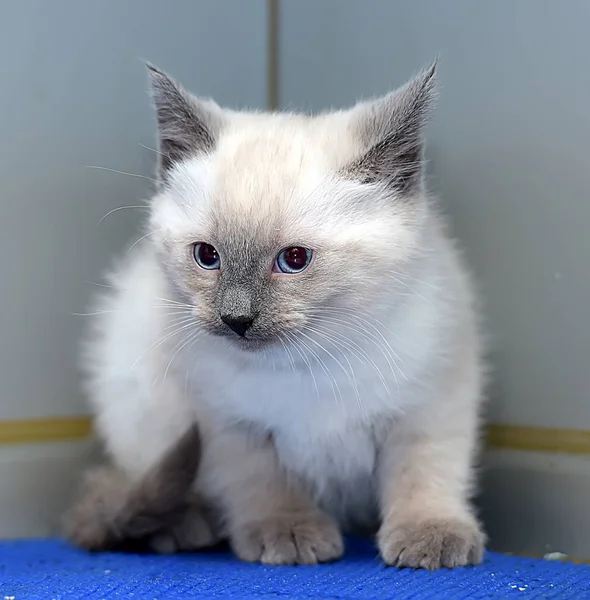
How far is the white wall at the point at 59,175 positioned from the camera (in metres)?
1.82

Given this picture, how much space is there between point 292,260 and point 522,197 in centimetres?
61

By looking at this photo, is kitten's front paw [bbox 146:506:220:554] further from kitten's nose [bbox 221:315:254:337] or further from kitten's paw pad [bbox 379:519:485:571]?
kitten's nose [bbox 221:315:254:337]

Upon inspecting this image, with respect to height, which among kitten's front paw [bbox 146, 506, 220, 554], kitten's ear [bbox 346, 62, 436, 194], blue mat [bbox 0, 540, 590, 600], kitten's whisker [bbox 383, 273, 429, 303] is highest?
kitten's ear [bbox 346, 62, 436, 194]

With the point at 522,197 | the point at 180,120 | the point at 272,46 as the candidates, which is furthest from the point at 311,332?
the point at 272,46

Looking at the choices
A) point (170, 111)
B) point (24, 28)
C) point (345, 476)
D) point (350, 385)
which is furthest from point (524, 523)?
point (24, 28)

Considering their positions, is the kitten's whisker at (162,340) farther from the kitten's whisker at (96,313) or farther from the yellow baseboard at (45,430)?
the yellow baseboard at (45,430)

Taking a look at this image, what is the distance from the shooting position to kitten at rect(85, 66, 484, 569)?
133 centimetres

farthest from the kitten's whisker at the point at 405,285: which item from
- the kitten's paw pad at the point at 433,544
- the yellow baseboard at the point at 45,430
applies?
the yellow baseboard at the point at 45,430

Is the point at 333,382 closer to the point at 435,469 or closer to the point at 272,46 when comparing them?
the point at 435,469

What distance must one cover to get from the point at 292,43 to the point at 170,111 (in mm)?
768

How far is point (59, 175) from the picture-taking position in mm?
1876

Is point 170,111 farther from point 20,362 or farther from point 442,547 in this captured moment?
point 442,547

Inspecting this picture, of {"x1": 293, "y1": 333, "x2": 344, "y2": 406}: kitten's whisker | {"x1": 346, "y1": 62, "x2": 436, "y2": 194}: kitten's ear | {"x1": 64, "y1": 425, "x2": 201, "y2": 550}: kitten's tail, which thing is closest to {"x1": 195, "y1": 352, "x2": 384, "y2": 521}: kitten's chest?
{"x1": 293, "y1": 333, "x2": 344, "y2": 406}: kitten's whisker

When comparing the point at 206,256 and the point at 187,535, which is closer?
the point at 206,256
